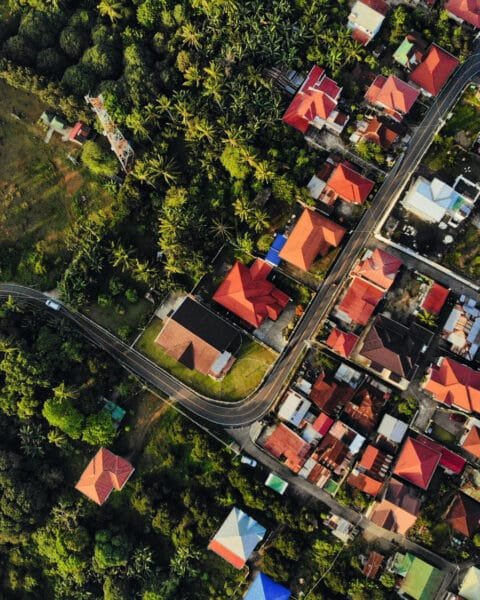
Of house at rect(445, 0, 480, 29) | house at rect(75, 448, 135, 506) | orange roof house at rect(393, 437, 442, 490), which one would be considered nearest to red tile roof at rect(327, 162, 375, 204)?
house at rect(445, 0, 480, 29)

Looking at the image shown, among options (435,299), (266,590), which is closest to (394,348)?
(435,299)

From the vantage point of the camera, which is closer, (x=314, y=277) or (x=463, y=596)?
(x=463, y=596)

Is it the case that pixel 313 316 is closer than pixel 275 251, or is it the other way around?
pixel 275 251

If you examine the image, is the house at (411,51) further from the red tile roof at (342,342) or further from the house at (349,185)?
the red tile roof at (342,342)

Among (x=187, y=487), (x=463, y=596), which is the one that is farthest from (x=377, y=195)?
(x=463, y=596)

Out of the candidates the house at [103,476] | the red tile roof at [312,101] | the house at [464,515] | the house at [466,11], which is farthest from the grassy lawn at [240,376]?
the house at [466,11]

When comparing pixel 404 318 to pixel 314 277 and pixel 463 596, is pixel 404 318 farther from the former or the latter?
pixel 463 596

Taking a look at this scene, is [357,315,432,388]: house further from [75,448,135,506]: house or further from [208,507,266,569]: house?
[75,448,135,506]: house

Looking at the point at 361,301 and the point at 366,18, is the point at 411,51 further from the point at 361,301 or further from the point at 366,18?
the point at 361,301
